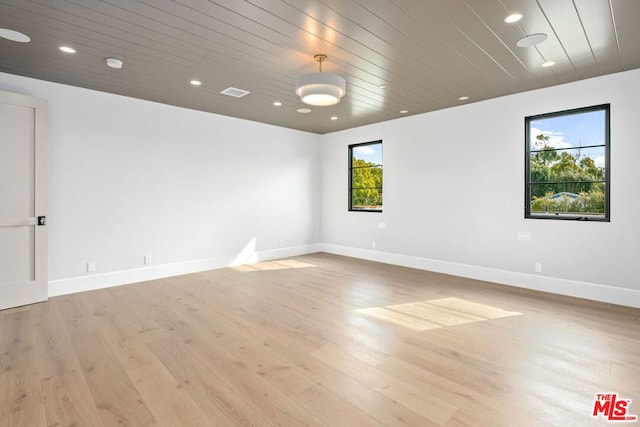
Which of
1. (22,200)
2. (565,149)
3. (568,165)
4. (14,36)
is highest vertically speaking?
(14,36)

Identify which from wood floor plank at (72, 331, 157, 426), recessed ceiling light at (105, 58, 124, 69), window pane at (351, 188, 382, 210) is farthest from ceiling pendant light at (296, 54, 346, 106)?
window pane at (351, 188, 382, 210)

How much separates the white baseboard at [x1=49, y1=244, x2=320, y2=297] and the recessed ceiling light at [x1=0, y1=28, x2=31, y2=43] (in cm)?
287

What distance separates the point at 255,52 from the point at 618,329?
4585 millimetres

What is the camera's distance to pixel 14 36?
2.92 meters

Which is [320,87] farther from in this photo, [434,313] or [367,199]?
[367,199]

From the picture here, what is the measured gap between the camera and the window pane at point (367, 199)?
6666mm

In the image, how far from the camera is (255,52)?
328 cm

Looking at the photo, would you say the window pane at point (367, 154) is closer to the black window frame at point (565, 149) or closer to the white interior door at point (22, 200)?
the black window frame at point (565, 149)

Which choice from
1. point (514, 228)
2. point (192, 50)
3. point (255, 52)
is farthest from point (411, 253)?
point (192, 50)

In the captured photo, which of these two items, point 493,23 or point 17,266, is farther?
point 17,266

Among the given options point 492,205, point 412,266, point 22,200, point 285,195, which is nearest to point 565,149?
point 492,205

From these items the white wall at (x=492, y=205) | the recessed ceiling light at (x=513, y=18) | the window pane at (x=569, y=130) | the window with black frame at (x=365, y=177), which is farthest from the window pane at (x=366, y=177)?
the recessed ceiling light at (x=513, y=18)

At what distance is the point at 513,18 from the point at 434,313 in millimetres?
2937

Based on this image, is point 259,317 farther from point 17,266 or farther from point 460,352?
point 17,266
